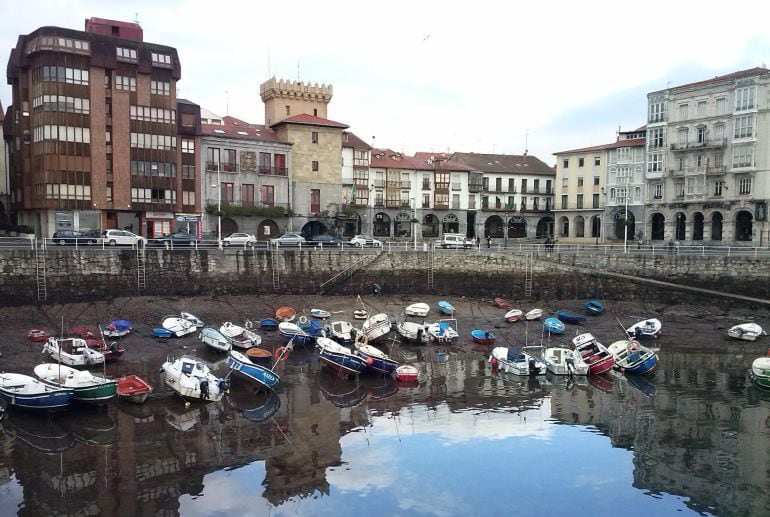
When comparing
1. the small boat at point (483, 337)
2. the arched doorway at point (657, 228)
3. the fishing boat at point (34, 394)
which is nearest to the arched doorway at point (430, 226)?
the arched doorway at point (657, 228)


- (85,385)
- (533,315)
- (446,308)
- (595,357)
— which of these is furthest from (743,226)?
(85,385)

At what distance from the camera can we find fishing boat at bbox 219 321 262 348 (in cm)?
3841

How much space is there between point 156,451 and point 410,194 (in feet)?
212

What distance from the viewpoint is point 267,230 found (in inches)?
2746

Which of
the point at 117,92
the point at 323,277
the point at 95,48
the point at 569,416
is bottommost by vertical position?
the point at 569,416

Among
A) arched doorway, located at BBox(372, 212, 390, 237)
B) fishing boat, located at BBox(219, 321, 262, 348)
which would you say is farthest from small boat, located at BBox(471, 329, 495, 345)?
arched doorway, located at BBox(372, 212, 390, 237)

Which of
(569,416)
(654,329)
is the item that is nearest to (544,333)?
(654,329)

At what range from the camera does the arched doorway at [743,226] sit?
70.9 metres

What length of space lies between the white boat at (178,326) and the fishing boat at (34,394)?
12939mm

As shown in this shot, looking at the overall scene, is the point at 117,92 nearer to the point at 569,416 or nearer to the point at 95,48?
the point at 95,48

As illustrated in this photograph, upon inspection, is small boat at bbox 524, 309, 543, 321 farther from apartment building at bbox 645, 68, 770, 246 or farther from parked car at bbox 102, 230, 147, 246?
apartment building at bbox 645, 68, 770, 246

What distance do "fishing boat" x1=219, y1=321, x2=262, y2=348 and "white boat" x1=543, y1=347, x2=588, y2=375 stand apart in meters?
17.8

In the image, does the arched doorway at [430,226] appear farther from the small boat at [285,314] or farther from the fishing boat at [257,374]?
the fishing boat at [257,374]

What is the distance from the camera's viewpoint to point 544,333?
44625 mm
